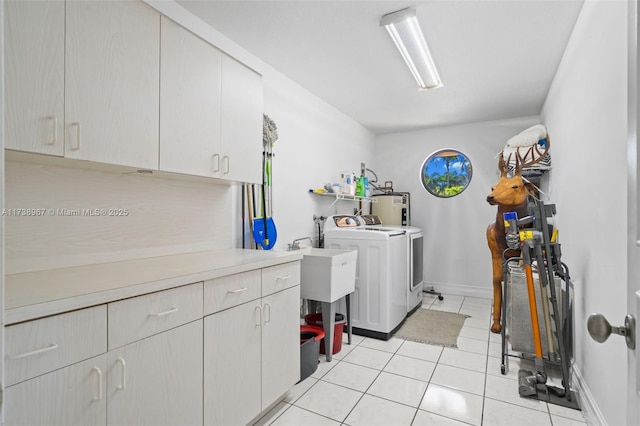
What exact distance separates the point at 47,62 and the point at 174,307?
1.08 m

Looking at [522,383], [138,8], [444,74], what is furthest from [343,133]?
[522,383]

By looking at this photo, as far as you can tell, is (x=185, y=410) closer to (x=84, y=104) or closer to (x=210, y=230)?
(x=210, y=230)

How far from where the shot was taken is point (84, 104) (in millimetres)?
1357

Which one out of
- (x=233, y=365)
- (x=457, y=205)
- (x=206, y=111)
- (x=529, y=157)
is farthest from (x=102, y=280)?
(x=457, y=205)

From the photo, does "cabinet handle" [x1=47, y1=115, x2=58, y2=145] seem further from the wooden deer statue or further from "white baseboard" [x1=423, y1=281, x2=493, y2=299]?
"white baseboard" [x1=423, y1=281, x2=493, y2=299]

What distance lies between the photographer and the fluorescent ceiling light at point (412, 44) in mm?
2115

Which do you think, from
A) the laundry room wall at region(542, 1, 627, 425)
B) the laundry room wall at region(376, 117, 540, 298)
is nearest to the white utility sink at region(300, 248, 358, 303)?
the laundry room wall at region(542, 1, 627, 425)

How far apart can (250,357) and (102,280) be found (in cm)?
82

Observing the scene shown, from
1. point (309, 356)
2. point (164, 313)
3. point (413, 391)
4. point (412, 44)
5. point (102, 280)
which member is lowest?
point (413, 391)

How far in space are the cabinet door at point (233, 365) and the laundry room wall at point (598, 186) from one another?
172 cm

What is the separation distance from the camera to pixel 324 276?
8.19 feet

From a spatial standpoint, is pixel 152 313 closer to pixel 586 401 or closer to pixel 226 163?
pixel 226 163

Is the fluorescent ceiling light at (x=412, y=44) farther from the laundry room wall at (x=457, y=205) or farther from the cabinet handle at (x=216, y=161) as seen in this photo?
the laundry room wall at (x=457, y=205)

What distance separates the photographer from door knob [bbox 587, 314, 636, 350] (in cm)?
66
